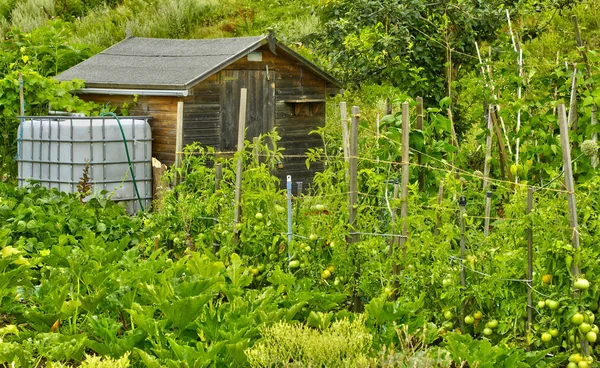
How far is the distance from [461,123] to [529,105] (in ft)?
18.7

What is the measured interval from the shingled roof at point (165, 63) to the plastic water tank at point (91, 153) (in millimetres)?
851

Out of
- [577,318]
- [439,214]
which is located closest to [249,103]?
[439,214]

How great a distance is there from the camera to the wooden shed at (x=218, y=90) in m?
12.7

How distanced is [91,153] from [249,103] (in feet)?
9.12

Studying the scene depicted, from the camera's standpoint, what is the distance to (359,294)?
627 centimetres

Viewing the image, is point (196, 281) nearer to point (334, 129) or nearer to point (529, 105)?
point (529, 105)

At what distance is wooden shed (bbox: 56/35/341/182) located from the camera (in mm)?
12711

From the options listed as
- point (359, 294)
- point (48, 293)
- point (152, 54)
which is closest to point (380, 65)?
point (152, 54)

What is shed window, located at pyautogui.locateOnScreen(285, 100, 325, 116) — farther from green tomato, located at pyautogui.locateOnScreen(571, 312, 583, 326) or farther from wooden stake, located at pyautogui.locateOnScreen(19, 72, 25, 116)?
green tomato, located at pyautogui.locateOnScreen(571, 312, 583, 326)

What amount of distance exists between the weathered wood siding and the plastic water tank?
277 millimetres

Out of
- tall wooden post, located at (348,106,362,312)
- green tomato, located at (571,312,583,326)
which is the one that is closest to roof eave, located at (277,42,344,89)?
tall wooden post, located at (348,106,362,312)

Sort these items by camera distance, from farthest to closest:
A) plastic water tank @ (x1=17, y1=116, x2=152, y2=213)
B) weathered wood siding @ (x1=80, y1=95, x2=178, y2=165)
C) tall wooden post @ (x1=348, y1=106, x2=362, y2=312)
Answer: weathered wood siding @ (x1=80, y1=95, x2=178, y2=165) < plastic water tank @ (x1=17, y1=116, x2=152, y2=213) < tall wooden post @ (x1=348, y1=106, x2=362, y2=312)

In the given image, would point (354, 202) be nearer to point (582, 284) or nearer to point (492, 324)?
point (492, 324)

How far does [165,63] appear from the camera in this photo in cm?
1414
